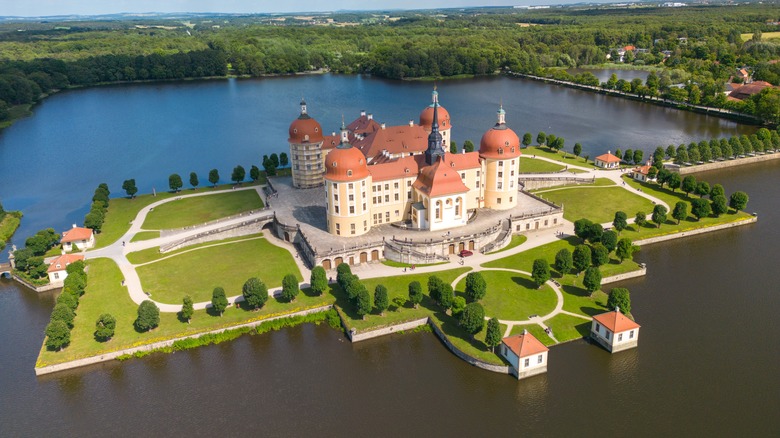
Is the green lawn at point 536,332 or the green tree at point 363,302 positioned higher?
the green tree at point 363,302

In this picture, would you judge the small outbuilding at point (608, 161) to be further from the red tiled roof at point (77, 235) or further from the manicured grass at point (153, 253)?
the red tiled roof at point (77, 235)

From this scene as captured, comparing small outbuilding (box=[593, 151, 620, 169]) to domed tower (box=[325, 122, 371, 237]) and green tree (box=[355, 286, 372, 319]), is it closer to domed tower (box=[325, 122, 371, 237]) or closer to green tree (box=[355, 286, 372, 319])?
domed tower (box=[325, 122, 371, 237])

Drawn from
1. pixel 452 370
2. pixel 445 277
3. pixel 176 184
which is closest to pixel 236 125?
pixel 176 184

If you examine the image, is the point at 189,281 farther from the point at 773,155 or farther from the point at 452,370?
the point at 773,155

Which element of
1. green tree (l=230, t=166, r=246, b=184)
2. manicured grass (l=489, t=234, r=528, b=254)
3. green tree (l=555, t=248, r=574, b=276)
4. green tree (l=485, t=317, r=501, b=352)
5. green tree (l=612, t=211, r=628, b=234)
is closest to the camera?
green tree (l=485, t=317, r=501, b=352)

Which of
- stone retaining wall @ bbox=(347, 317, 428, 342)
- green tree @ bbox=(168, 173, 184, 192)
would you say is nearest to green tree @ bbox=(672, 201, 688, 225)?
stone retaining wall @ bbox=(347, 317, 428, 342)

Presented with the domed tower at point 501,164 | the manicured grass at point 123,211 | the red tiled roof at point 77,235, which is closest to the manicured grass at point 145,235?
the manicured grass at point 123,211

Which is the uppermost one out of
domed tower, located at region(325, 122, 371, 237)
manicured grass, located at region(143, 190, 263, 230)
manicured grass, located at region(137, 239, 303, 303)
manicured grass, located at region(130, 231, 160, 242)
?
domed tower, located at region(325, 122, 371, 237)
